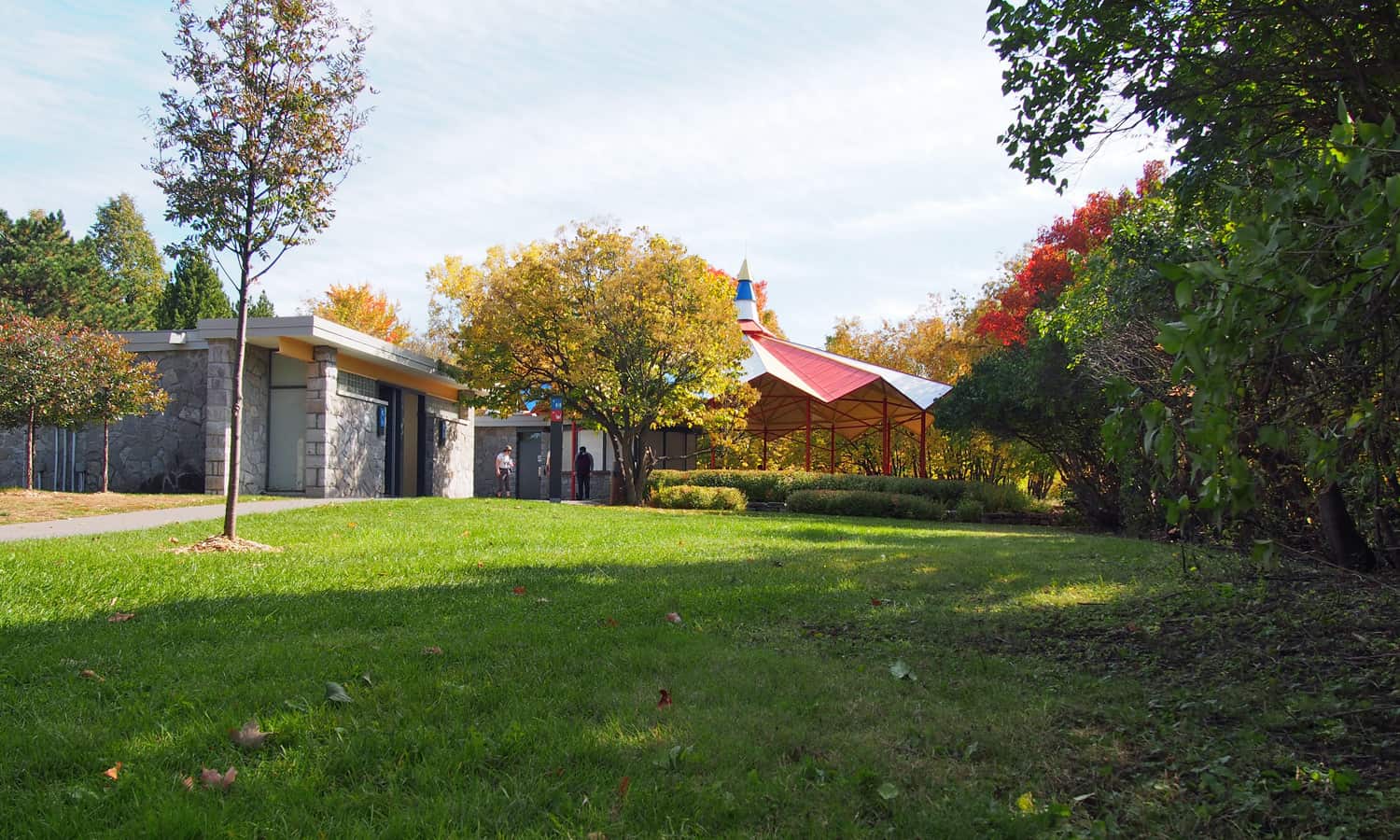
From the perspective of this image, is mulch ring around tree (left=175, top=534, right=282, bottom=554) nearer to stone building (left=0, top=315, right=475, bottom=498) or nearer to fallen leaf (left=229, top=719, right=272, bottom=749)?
fallen leaf (left=229, top=719, right=272, bottom=749)

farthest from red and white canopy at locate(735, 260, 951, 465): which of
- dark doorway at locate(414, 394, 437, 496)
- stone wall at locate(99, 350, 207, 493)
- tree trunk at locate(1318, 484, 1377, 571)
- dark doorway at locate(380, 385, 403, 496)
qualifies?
tree trunk at locate(1318, 484, 1377, 571)

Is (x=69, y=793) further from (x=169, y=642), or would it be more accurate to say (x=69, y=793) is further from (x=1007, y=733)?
(x=1007, y=733)

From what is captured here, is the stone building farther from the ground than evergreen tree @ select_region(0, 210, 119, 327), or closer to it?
closer to it

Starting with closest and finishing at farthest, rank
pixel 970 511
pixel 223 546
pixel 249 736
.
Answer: pixel 249 736 → pixel 223 546 → pixel 970 511

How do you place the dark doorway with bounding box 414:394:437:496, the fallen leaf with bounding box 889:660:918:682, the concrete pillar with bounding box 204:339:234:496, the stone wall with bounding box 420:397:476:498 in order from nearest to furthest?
the fallen leaf with bounding box 889:660:918:682 → the concrete pillar with bounding box 204:339:234:496 → the dark doorway with bounding box 414:394:437:496 → the stone wall with bounding box 420:397:476:498

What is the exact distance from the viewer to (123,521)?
11172mm

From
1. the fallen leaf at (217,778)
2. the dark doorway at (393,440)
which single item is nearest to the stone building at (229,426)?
the dark doorway at (393,440)

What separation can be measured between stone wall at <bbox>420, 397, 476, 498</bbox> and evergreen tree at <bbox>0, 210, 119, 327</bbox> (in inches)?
541

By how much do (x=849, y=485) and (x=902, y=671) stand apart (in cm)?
1795

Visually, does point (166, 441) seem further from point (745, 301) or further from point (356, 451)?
point (745, 301)

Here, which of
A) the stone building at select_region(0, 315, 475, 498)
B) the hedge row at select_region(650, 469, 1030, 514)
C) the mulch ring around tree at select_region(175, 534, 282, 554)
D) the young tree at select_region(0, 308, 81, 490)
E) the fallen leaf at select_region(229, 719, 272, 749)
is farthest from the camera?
the hedge row at select_region(650, 469, 1030, 514)

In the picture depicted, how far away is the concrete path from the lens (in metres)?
9.49

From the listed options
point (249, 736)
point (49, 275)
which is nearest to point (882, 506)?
Answer: point (249, 736)

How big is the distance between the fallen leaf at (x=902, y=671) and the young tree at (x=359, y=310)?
40.3m
